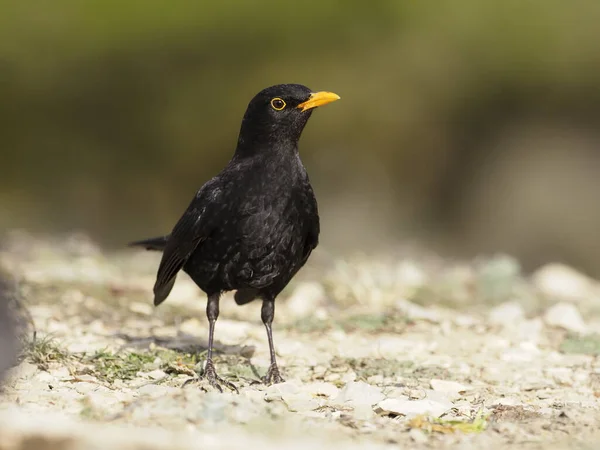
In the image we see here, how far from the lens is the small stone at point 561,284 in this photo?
8.02 m

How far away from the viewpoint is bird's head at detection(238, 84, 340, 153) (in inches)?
213

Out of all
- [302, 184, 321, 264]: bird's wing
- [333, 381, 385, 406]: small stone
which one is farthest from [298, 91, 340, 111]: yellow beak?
[333, 381, 385, 406]: small stone


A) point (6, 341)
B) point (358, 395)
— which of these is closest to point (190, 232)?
point (6, 341)

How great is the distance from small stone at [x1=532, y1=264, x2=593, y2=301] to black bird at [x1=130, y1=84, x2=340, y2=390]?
3242 millimetres

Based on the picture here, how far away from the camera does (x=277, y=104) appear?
215 inches

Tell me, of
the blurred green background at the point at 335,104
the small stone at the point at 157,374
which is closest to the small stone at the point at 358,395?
the small stone at the point at 157,374

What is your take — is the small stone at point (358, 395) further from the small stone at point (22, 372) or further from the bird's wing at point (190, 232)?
the small stone at point (22, 372)

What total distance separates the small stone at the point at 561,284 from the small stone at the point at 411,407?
→ 12.4ft

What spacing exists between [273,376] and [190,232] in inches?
35.6

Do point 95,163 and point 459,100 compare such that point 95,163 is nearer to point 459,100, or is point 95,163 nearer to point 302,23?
point 302,23

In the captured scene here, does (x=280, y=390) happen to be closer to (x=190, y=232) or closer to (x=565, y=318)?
(x=190, y=232)

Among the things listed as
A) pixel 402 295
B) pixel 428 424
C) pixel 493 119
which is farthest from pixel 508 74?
pixel 428 424

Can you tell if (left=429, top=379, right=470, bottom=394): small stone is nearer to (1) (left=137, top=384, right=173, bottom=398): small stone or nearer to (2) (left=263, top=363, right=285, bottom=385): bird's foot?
(2) (left=263, top=363, right=285, bottom=385): bird's foot

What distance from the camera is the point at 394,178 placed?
41.4ft
